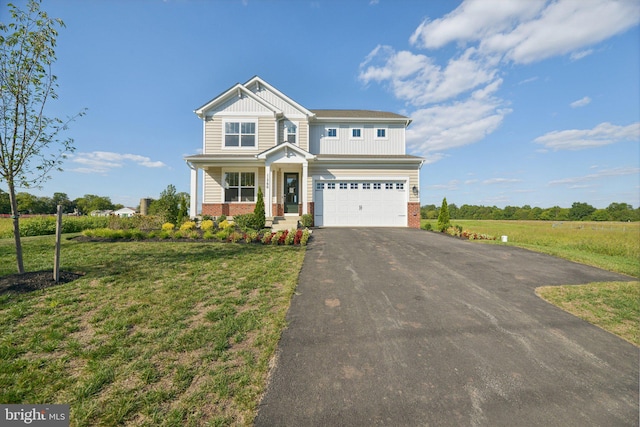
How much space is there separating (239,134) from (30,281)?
12.8 metres

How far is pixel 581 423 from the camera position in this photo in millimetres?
1941

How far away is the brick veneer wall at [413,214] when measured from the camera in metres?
15.5

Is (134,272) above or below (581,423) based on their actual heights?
above

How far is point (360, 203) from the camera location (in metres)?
15.5

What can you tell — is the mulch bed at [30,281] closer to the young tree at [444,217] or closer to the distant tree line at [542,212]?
the young tree at [444,217]

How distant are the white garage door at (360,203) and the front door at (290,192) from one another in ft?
4.51

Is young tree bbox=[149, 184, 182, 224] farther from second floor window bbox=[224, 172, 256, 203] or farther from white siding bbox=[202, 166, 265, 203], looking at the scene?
second floor window bbox=[224, 172, 256, 203]

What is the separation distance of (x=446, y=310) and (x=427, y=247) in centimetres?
550

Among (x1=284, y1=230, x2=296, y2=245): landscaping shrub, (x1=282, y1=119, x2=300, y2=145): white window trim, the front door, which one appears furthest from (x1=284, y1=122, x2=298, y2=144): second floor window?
(x1=284, y1=230, x2=296, y2=245): landscaping shrub

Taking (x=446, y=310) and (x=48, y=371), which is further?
(x=446, y=310)

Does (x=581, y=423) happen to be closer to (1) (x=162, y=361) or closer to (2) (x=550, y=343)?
(2) (x=550, y=343)

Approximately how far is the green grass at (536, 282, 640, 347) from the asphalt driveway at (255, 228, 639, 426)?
0.78ft

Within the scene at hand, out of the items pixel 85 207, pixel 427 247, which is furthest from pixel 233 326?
pixel 85 207

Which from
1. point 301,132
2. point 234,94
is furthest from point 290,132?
point 234,94
